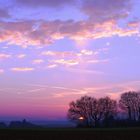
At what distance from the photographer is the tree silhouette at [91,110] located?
133 metres

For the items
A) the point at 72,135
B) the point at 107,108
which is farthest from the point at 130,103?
the point at 72,135

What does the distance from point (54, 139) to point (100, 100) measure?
108460mm

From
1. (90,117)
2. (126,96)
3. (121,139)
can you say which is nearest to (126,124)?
(90,117)

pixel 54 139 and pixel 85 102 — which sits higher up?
pixel 85 102

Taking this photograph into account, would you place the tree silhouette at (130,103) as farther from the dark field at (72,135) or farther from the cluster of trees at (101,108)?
the dark field at (72,135)

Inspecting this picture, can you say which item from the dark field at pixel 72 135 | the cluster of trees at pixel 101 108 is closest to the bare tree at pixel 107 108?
the cluster of trees at pixel 101 108

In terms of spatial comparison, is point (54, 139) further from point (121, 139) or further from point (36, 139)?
point (121, 139)

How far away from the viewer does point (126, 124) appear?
108375 millimetres

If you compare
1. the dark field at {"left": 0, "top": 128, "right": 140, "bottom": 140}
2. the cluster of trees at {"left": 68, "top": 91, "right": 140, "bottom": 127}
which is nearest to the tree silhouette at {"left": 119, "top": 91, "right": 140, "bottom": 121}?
the cluster of trees at {"left": 68, "top": 91, "right": 140, "bottom": 127}

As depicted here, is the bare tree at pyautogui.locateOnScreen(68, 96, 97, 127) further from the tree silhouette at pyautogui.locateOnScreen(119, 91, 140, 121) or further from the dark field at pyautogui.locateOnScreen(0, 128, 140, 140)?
the dark field at pyautogui.locateOnScreen(0, 128, 140, 140)

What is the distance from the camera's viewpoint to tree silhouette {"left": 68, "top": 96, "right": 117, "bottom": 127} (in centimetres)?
13275

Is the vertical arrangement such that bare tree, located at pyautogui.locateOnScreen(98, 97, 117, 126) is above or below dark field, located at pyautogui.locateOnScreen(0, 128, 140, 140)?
above

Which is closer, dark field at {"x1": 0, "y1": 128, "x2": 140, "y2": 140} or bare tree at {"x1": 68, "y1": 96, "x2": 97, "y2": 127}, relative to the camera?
dark field at {"x1": 0, "y1": 128, "x2": 140, "y2": 140}

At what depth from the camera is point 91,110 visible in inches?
5408
